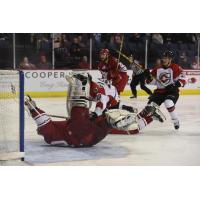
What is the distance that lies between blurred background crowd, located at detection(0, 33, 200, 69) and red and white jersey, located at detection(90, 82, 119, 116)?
0.52ft

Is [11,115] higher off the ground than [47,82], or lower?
lower

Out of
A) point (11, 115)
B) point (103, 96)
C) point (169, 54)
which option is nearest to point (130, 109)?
point (103, 96)

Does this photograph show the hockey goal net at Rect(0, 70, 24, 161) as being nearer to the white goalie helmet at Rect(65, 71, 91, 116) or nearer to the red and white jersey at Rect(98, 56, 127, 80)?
the white goalie helmet at Rect(65, 71, 91, 116)

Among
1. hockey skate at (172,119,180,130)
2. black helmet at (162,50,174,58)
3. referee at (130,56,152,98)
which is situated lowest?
hockey skate at (172,119,180,130)

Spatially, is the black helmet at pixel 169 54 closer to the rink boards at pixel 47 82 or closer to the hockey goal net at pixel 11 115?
the rink boards at pixel 47 82

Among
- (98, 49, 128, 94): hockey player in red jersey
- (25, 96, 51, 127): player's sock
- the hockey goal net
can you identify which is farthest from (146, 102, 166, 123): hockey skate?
the hockey goal net

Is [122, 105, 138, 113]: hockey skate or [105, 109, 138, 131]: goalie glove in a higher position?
[122, 105, 138, 113]: hockey skate

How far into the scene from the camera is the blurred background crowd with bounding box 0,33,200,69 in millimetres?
4121

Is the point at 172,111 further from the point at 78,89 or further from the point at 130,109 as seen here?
the point at 78,89

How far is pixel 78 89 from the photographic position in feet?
13.7

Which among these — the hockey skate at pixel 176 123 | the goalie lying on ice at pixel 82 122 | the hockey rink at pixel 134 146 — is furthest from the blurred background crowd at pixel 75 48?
the hockey skate at pixel 176 123

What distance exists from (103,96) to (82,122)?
0.24 metres

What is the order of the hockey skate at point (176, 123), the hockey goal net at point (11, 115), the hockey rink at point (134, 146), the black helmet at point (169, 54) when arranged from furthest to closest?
the hockey skate at point (176, 123) < the black helmet at point (169, 54) < the hockey rink at point (134, 146) < the hockey goal net at point (11, 115)

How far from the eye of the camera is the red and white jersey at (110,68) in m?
4.23
